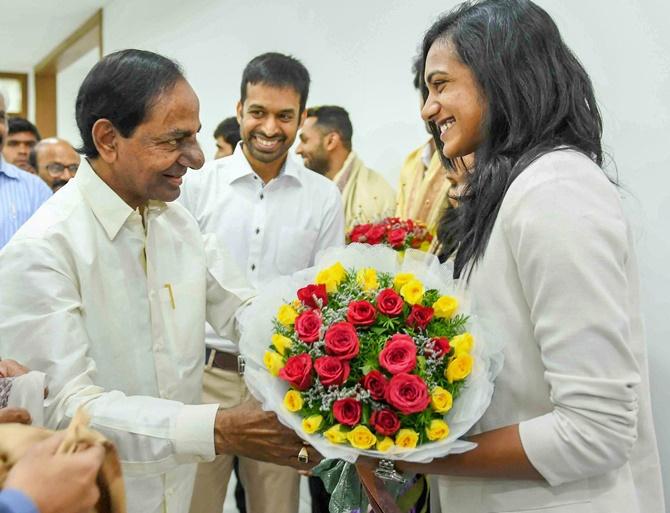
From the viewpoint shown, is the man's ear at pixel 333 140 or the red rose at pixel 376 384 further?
the man's ear at pixel 333 140

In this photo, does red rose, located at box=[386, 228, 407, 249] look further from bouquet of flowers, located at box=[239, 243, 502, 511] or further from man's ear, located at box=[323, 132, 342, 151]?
man's ear, located at box=[323, 132, 342, 151]

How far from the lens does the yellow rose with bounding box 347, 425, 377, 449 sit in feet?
4.42

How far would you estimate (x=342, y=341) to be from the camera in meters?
1.40

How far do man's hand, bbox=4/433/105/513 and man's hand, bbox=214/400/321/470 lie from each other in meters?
0.62

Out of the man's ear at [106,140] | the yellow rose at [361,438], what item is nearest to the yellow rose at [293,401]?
the yellow rose at [361,438]

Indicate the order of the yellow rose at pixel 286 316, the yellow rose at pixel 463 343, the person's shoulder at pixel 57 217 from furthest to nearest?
the person's shoulder at pixel 57 217 → the yellow rose at pixel 286 316 → the yellow rose at pixel 463 343

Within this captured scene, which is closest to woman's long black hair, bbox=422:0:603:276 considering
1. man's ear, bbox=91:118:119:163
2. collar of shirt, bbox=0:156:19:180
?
man's ear, bbox=91:118:119:163

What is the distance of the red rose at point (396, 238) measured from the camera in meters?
2.96

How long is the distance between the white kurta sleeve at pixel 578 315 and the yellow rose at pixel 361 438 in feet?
0.93

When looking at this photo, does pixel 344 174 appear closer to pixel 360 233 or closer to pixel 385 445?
pixel 360 233

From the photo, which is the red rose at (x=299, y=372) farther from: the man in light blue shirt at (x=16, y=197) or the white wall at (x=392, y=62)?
the man in light blue shirt at (x=16, y=197)

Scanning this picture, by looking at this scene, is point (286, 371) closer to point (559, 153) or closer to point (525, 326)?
point (525, 326)

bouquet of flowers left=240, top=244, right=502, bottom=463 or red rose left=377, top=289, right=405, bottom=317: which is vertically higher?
red rose left=377, top=289, right=405, bottom=317

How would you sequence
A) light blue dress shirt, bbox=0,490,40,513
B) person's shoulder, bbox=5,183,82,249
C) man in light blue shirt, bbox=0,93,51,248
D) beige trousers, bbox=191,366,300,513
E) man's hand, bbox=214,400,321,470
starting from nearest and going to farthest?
light blue dress shirt, bbox=0,490,40,513 → man's hand, bbox=214,400,321,470 → person's shoulder, bbox=5,183,82,249 → beige trousers, bbox=191,366,300,513 → man in light blue shirt, bbox=0,93,51,248
